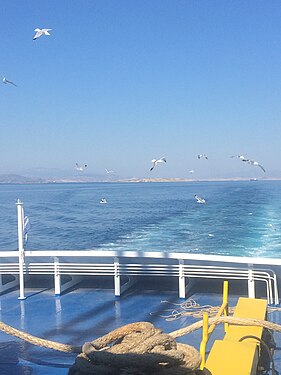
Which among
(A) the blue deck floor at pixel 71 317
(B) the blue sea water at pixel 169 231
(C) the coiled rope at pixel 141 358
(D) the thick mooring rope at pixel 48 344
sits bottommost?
(B) the blue sea water at pixel 169 231

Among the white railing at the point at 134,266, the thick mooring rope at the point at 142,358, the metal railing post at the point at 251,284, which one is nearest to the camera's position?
the thick mooring rope at the point at 142,358

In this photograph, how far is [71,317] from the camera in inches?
254

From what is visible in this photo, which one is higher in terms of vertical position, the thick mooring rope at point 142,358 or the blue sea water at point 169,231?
the thick mooring rope at point 142,358

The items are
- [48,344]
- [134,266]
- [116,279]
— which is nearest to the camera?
[48,344]

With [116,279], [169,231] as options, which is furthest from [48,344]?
[169,231]

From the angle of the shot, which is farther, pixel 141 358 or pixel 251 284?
pixel 251 284

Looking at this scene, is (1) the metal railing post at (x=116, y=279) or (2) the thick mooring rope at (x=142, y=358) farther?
(1) the metal railing post at (x=116, y=279)

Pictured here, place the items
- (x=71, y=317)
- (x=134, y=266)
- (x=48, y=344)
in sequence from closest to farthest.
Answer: (x=48, y=344)
(x=71, y=317)
(x=134, y=266)

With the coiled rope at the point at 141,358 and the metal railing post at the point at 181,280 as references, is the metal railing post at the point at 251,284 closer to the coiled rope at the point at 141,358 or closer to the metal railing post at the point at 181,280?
the metal railing post at the point at 181,280

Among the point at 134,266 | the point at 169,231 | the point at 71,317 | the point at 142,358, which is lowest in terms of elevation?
the point at 169,231

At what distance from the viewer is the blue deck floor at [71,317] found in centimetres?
489

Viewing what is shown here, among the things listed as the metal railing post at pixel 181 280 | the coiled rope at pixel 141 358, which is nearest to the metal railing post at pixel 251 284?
the metal railing post at pixel 181 280

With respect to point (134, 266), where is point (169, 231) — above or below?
below

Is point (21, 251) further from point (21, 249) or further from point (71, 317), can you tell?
point (71, 317)
